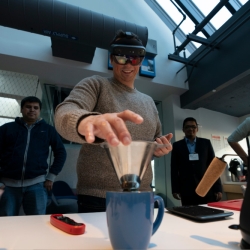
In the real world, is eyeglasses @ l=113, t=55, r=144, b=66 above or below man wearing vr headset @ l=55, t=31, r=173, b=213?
above

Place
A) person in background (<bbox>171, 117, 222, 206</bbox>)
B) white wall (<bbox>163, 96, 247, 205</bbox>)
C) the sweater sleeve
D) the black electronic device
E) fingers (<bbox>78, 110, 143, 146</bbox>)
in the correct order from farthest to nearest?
white wall (<bbox>163, 96, 247, 205</bbox>)
person in background (<bbox>171, 117, 222, 206</bbox>)
the black electronic device
the sweater sleeve
fingers (<bbox>78, 110, 143, 146</bbox>)

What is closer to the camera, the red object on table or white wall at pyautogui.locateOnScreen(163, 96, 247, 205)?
the red object on table

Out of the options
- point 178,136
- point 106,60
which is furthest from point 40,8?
point 178,136

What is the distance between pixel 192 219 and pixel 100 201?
0.30 metres

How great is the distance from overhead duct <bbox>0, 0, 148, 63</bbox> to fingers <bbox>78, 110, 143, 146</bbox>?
1.57 meters

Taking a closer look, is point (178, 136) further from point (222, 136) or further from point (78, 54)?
point (78, 54)

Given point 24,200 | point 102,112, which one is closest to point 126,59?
point 102,112

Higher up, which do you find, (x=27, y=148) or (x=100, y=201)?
(x=27, y=148)

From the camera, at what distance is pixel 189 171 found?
1.97 m

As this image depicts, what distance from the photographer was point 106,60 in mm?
2387

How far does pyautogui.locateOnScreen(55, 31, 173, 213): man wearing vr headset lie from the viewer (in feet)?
1.62

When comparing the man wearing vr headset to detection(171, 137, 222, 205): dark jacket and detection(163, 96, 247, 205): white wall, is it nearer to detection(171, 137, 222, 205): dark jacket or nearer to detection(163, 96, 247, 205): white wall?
detection(171, 137, 222, 205): dark jacket

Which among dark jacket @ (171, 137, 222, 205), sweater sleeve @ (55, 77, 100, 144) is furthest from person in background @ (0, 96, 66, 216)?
dark jacket @ (171, 137, 222, 205)

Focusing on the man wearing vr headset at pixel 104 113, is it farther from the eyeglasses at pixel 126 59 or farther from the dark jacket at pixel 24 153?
the dark jacket at pixel 24 153
